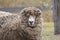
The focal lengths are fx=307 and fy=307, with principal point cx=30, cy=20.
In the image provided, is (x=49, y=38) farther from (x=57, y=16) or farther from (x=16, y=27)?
(x=16, y=27)

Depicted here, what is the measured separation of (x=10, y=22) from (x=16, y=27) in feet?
0.78

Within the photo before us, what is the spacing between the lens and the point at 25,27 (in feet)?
22.3

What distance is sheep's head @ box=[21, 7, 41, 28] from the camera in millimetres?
6719

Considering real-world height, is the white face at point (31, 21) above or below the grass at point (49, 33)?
above

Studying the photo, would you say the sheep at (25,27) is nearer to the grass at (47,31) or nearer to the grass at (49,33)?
the grass at (49,33)

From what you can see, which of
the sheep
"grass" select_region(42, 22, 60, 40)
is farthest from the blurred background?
the sheep

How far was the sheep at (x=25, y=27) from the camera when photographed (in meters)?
6.79

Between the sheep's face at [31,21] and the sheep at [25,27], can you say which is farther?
the sheep at [25,27]

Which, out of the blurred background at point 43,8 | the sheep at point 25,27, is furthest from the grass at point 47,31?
the sheep at point 25,27

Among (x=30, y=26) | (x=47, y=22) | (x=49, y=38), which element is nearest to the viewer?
(x=30, y=26)

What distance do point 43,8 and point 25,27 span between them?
2.36 metres

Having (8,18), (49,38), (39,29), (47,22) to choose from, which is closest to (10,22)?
(8,18)

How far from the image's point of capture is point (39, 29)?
22.6ft

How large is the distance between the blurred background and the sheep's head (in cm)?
172
